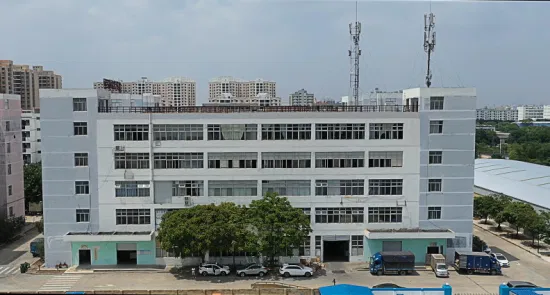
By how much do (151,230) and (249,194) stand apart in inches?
48.2

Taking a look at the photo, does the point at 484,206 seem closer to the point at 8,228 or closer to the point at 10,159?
the point at 8,228

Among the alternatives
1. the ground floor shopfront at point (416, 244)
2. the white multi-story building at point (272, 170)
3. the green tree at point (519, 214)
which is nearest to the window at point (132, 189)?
the white multi-story building at point (272, 170)

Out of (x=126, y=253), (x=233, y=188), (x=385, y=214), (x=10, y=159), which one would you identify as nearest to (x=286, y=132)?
(x=233, y=188)

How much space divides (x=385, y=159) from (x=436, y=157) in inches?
23.9

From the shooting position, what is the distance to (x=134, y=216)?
5.91 meters

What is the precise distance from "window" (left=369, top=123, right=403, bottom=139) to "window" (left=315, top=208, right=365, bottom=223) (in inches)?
35.7

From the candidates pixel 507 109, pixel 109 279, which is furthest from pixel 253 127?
pixel 507 109

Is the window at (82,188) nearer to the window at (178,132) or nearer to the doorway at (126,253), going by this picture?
the doorway at (126,253)

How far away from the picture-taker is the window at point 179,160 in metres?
5.87

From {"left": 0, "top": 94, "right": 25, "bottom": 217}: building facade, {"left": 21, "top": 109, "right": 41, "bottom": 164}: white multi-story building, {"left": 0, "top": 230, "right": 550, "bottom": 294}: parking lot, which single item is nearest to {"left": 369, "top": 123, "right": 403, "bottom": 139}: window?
{"left": 0, "top": 230, "right": 550, "bottom": 294}: parking lot

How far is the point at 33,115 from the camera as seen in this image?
11.4m

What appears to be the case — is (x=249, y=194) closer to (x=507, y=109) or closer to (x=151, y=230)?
(x=151, y=230)

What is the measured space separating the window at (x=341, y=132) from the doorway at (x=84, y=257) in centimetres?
300

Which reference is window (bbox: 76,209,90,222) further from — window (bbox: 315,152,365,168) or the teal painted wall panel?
the teal painted wall panel
